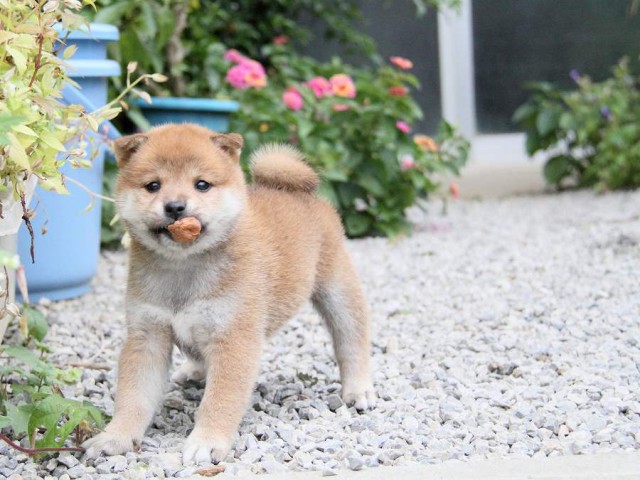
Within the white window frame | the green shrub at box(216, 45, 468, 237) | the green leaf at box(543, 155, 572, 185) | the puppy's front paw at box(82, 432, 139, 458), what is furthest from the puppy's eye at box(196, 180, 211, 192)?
the white window frame

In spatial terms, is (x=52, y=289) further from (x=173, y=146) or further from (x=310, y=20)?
(x=310, y=20)

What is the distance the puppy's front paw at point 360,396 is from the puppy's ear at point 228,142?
813mm

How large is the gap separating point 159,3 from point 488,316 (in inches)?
99.4

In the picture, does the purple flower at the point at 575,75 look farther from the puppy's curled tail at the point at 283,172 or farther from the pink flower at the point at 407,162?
the puppy's curled tail at the point at 283,172

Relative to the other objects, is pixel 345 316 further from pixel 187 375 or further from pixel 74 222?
pixel 74 222

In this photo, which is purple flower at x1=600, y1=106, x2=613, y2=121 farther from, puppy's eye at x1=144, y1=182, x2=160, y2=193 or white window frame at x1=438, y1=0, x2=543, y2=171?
puppy's eye at x1=144, y1=182, x2=160, y2=193

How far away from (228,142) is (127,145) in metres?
0.27

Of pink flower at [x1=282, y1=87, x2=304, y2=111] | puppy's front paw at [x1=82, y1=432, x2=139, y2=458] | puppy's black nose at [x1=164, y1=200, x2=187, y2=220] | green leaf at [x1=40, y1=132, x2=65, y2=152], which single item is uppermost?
green leaf at [x1=40, y1=132, x2=65, y2=152]

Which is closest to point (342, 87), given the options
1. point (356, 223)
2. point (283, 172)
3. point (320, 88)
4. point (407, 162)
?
point (320, 88)

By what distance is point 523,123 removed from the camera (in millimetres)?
8008

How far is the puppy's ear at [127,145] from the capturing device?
2.68 metres

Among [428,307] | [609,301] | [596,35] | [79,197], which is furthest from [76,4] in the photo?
[596,35]

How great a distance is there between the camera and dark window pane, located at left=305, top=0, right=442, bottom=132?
834 cm

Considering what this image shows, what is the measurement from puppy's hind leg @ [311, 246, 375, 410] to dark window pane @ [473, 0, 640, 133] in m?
5.64
